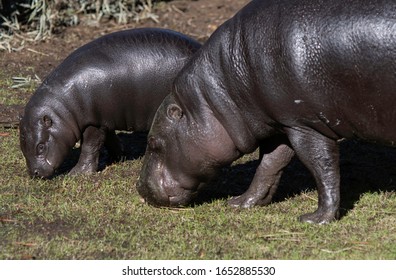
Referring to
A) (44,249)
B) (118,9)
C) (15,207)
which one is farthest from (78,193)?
(118,9)

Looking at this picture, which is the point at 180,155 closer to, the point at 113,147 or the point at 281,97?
the point at 281,97

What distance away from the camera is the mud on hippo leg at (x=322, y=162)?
656cm

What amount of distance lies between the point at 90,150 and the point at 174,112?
1.73 metres

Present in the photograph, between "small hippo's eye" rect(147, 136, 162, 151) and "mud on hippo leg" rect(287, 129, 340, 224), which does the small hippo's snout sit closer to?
"small hippo's eye" rect(147, 136, 162, 151)

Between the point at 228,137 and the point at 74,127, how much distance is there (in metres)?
2.09

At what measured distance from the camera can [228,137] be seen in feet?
22.2

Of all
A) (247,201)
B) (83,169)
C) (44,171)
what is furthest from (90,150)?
(247,201)

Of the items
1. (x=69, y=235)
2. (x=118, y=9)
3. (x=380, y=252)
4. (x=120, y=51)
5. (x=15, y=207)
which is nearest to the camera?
(x=380, y=252)

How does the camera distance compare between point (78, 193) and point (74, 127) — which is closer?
point (78, 193)

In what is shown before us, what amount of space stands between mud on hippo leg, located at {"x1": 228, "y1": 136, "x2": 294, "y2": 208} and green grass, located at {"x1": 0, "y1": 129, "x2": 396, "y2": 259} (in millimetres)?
105

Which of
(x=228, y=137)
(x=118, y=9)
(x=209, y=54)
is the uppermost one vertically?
(x=209, y=54)

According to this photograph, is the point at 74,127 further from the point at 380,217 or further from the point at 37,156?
the point at 380,217

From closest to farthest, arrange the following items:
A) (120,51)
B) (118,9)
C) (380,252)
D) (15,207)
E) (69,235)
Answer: (380,252) → (69,235) → (15,207) → (120,51) → (118,9)

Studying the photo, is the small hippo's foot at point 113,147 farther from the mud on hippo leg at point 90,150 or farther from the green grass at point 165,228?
the green grass at point 165,228
